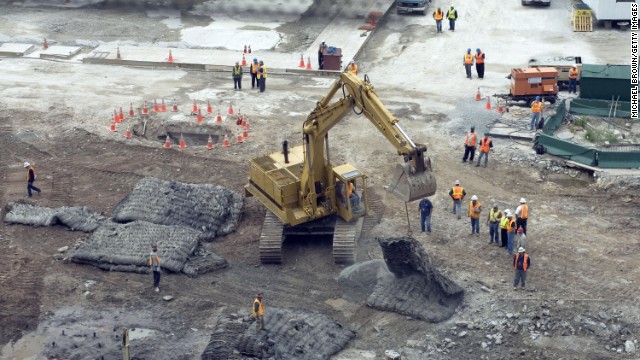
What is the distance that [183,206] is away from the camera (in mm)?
29422

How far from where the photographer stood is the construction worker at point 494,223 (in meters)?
28.1

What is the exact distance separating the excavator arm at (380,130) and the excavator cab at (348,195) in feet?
1.78

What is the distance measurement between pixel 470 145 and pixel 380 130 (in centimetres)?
838

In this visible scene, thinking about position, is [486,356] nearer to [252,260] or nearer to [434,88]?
[252,260]

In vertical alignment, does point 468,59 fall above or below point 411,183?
below

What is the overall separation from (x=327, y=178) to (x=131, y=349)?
706 cm

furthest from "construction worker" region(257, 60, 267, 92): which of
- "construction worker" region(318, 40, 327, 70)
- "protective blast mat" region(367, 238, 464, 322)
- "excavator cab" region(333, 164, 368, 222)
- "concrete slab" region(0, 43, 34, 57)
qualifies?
"protective blast mat" region(367, 238, 464, 322)

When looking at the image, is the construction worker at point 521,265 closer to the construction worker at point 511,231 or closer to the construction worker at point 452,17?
the construction worker at point 511,231

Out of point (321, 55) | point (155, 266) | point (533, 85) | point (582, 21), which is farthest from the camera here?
point (582, 21)

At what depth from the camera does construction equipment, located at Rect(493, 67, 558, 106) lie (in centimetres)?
3766

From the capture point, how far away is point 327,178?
28.1 meters

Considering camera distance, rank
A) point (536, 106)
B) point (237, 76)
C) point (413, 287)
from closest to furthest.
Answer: point (413, 287) < point (536, 106) < point (237, 76)

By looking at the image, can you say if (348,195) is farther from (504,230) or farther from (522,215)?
(522,215)

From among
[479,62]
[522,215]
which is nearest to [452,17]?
[479,62]
